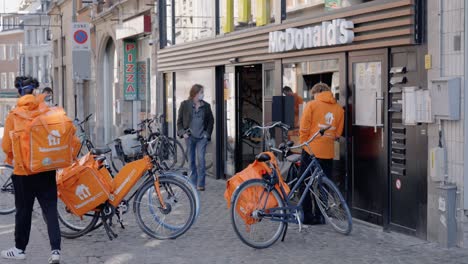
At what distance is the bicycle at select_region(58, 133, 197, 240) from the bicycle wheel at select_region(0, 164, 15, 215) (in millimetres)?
2375

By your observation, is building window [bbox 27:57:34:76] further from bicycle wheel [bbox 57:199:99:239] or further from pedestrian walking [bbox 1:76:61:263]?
pedestrian walking [bbox 1:76:61:263]

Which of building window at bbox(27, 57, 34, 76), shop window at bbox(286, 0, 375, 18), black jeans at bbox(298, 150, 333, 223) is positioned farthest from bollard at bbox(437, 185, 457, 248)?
building window at bbox(27, 57, 34, 76)

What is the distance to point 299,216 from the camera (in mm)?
8125

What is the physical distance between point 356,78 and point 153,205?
2.99m

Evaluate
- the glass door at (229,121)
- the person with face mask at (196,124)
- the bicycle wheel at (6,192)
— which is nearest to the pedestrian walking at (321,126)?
the person with face mask at (196,124)

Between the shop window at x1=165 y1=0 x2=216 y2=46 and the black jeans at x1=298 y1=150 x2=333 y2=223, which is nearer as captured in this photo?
the black jeans at x1=298 y1=150 x2=333 y2=223

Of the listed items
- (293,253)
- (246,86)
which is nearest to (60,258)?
(293,253)

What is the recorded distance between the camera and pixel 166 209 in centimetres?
824

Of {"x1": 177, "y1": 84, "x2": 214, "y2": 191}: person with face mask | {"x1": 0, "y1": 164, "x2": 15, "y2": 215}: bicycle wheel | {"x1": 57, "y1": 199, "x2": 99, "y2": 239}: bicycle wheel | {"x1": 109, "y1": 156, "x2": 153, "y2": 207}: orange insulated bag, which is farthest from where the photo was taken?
{"x1": 177, "y1": 84, "x2": 214, "y2": 191}: person with face mask

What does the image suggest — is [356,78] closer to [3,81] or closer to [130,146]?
[130,146]

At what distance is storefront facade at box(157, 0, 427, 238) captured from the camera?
27.0 ft

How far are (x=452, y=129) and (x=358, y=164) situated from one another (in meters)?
1.82

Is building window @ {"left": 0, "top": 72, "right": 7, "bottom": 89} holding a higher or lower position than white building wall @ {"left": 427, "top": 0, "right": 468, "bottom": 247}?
higher

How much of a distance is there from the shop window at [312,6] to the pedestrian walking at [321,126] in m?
1.35
